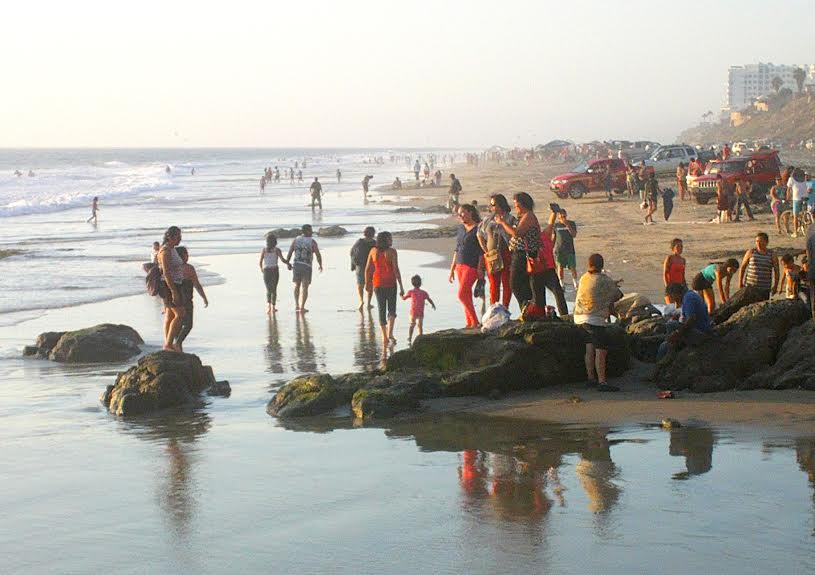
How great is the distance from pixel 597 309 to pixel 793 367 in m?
1.89

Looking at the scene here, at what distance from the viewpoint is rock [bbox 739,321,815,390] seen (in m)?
10.9

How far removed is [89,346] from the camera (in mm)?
15477

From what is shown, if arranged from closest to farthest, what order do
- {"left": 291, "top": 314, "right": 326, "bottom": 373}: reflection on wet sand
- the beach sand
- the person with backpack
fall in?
the beach sand, {"left": 291, "top": 314, "right": 326, "bottom": 373}: reflection on wet sand, the person with backpack

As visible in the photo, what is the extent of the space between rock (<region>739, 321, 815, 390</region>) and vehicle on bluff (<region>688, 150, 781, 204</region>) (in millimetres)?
26049

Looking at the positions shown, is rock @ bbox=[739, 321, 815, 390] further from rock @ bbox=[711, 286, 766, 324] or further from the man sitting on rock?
rock @ bbox=[711, 286, 766, 324]

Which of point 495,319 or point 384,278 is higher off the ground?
point 384,278

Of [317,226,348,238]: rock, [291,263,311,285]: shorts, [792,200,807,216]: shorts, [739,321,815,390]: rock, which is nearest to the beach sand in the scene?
[739,321,815,390]: rock

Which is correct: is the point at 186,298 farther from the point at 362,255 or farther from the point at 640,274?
the point at 640,274

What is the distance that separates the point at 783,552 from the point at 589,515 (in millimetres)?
1283

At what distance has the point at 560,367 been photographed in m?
12.0

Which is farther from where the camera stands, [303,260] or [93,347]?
[303,260]

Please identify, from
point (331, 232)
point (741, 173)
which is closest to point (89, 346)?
point (331, 232)

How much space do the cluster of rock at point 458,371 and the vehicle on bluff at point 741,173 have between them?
26.0 m

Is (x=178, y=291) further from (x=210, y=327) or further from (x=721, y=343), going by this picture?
(x=721, y=343)
